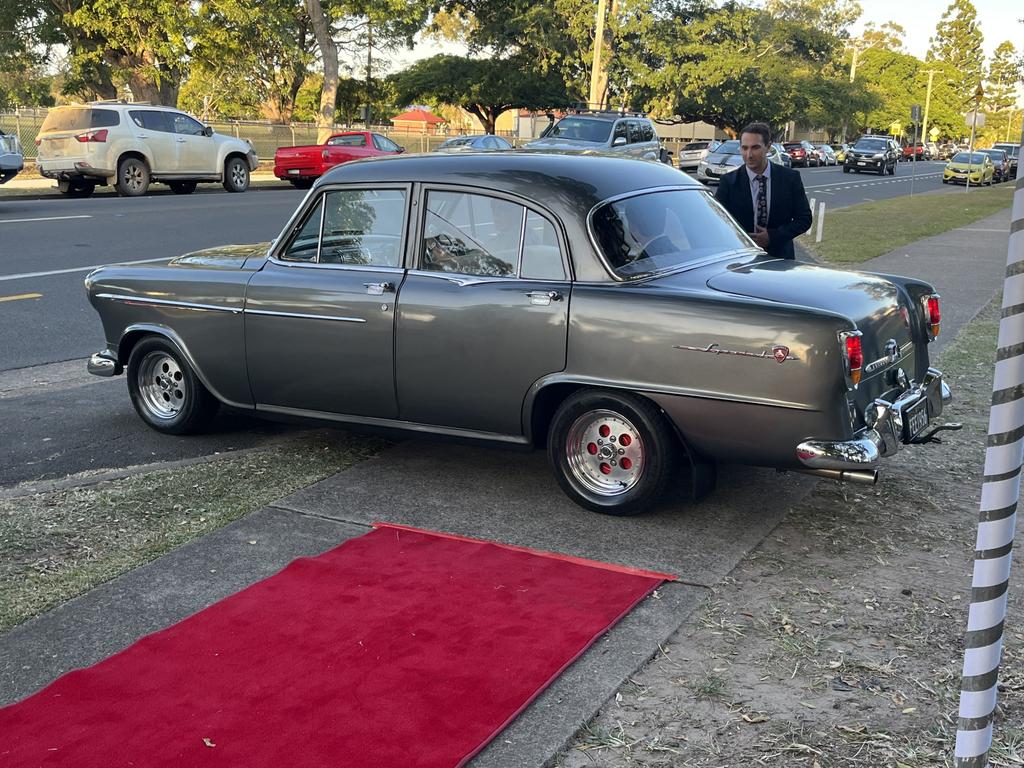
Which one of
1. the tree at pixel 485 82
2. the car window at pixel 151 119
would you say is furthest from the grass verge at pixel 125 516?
the tree at pixel 485 82

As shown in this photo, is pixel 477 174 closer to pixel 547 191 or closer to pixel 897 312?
pixel 547 191

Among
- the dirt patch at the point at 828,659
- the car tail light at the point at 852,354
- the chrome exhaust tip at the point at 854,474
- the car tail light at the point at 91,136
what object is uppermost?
the car tail light at the point at 91,136

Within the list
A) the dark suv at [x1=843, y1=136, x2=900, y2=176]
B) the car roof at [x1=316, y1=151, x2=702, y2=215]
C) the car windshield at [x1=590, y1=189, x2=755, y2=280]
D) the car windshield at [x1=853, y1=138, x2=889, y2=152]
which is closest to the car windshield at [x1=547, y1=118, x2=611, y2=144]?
the car windshield at [x1=590, y1=189, x2=755, y2=280]

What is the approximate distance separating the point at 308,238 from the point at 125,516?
173cm

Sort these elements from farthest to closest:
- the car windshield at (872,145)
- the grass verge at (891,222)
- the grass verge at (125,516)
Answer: the car windshield at (872,145)
the grass verge at (891,222)
the grass verge at (125,516)

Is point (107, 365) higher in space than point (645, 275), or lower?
lower

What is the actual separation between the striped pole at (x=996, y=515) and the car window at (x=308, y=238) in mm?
3944

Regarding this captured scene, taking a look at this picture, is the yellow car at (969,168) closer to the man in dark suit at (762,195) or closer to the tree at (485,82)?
the tree at (485,82)

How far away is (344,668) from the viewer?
3.84 m

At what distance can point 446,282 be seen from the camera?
5.53 metres

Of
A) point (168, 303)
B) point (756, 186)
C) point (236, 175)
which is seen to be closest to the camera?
point (168, 303)

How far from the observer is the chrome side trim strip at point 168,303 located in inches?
241

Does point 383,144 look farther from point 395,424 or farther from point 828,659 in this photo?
point 828,659

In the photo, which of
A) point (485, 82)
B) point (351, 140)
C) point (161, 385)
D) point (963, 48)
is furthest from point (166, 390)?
point (963, 48)
